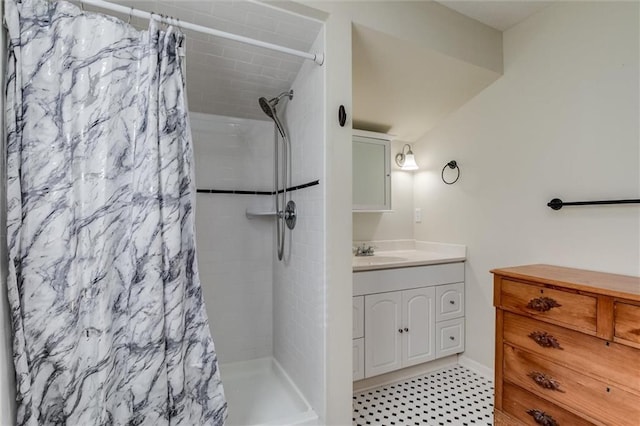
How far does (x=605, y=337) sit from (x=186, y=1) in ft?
7.45

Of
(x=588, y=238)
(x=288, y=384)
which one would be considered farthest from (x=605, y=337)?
(x=288, y=384)

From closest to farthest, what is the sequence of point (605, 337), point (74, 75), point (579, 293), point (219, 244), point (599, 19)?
1. point (74, 75)
2. point (605, 337)
3. point (579, 293)
4. point (599, 19)
5. point (219, 244)

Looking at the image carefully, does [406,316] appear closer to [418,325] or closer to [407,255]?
[418,325]

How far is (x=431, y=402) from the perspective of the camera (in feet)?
6.23

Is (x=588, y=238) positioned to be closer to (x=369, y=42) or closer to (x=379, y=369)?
(x=379, y=369)

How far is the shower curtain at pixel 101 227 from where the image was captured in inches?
41.6

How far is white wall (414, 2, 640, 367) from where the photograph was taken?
159 cm

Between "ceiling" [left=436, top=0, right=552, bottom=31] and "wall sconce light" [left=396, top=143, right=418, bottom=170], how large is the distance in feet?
3.47

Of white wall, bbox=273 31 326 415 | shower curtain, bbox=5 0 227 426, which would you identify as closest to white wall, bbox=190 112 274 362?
white wall, bbox=273 31 326 415

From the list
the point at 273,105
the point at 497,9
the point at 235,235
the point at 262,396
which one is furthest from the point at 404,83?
the point at 262,396

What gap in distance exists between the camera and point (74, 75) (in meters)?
1.13

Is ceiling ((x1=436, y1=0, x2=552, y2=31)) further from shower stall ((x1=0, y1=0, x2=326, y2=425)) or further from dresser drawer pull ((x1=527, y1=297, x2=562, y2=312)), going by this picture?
dresser drawer pull ((x1=527, y1=297, x2=562, y2=312))

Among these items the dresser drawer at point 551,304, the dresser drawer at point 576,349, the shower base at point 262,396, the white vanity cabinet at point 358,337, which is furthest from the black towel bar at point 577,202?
the shower base at point 262,396

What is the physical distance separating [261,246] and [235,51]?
4.42 ft
